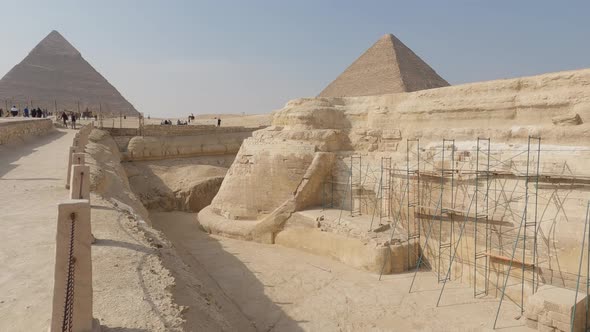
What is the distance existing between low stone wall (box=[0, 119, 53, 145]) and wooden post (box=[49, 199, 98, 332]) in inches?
508

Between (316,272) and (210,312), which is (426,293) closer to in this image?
(316,272)

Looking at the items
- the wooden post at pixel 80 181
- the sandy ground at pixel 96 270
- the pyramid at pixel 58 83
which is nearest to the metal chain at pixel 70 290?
the sandy ground at pixel 96 270

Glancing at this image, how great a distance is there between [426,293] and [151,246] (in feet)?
16.1

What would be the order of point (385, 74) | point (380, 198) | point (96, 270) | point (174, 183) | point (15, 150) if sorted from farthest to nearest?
point (385, 74)
point (174, 183)
point (15, 150)
point (380, 198)
point (96, 270)

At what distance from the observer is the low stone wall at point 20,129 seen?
1369cm

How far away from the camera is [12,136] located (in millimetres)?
14672

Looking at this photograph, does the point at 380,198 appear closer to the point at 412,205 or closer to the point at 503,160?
the point at 412,205

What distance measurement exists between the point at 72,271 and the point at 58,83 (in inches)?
2008

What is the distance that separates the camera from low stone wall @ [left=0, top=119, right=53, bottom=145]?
44.9ft

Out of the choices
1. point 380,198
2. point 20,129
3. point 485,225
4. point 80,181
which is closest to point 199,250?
point 380,198

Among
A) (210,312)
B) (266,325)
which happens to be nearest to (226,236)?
(266,325)

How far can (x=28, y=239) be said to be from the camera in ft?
17.2

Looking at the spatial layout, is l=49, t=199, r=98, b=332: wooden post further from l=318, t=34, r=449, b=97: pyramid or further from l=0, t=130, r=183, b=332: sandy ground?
l=318, t=34, r=449, b=97: pyramid

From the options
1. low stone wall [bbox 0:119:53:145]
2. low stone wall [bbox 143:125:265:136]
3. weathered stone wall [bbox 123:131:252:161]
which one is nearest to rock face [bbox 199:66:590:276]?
low stone wall [bbox 0:119:53:145]
